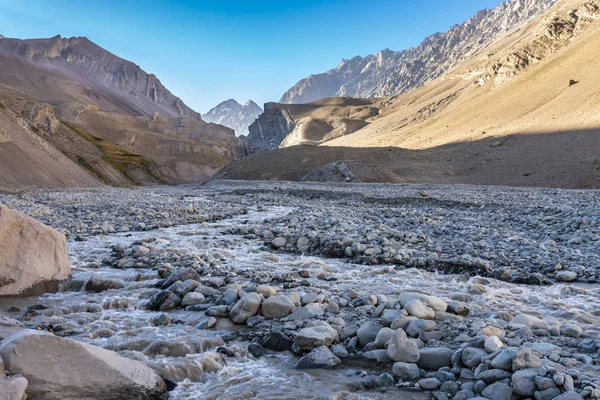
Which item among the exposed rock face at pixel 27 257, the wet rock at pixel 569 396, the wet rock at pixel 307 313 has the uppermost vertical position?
the exposed rock face at pixel 27 257

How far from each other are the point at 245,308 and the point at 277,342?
109 centimetres

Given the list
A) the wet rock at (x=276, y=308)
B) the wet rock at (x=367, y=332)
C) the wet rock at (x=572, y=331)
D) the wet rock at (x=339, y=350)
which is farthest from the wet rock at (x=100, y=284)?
the wet rock at (x=572, y=331)

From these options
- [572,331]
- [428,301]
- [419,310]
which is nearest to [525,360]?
[572,331]

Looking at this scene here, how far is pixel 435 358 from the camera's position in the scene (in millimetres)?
4473

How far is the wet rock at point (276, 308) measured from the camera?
609 centimetres

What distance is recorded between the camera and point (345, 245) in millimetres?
10688

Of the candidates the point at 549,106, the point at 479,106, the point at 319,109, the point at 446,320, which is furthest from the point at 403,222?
the point at 319,109

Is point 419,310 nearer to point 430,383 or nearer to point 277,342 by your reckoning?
point 430,383

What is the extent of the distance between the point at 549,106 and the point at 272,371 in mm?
71556

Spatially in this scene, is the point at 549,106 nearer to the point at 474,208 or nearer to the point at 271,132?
the point at 474,208

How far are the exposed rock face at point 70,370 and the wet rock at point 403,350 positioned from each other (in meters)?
2.50

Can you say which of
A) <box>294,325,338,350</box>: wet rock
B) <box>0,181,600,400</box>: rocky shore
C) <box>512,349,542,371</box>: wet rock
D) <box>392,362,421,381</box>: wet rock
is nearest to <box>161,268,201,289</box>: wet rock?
<box>0,181,600,400</box>: rocky shore

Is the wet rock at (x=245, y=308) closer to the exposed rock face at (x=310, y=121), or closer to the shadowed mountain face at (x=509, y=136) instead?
the shadowed mountain face at (x=509, y=136)

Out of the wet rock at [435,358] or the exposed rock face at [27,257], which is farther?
the exposed rock face at [27,257]
